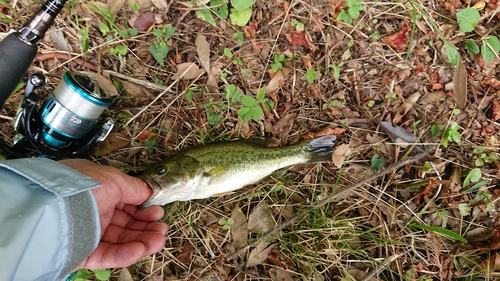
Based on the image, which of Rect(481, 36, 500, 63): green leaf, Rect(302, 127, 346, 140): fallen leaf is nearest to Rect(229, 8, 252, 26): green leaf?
Rect(302, 127, 346, 140): fallen leaf

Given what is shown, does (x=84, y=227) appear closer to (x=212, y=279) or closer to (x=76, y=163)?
(x=76, y=163)

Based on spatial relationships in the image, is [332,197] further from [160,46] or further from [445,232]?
[160,46]

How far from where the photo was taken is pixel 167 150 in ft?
10.0

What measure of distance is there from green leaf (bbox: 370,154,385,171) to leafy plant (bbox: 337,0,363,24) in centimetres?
120

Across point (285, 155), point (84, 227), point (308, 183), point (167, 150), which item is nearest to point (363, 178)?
point (308, 183)

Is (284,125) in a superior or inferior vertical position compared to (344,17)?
inferior

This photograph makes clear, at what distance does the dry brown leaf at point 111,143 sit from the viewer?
300cm

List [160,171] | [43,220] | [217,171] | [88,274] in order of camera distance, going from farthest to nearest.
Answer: [88,274] → [217,171] → [160,171] → [43,220]

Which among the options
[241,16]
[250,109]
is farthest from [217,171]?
[241,16]

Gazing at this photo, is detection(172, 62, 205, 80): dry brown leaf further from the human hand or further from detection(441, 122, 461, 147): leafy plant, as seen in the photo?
detection(441, 122, 461, 147): leafy plant

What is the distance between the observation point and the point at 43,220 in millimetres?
1835

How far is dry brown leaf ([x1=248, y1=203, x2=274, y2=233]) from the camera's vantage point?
3.10 meters

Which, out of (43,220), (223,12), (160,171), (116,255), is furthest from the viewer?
(223,12)

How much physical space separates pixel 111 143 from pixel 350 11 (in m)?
2.32
